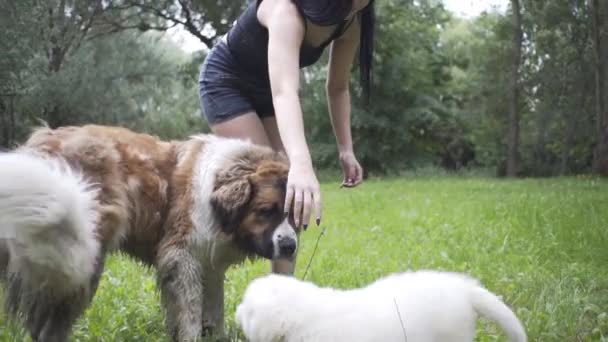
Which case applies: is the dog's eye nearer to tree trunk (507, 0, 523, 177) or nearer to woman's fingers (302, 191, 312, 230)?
woman's fingers (302, 191, 312, 230)

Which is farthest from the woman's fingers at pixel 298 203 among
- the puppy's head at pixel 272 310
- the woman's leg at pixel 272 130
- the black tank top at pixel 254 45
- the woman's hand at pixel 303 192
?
the woman's leg at pixel 272 130

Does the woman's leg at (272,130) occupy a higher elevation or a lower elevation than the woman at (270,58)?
lower

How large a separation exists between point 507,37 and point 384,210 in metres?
18.5

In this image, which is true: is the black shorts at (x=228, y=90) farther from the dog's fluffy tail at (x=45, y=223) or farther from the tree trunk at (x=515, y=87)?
the tree trunk at (x=515, y=87)

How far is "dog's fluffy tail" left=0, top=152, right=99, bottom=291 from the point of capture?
2482mm

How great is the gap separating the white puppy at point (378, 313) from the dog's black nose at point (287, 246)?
90 centimetres

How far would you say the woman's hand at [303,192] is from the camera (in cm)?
254

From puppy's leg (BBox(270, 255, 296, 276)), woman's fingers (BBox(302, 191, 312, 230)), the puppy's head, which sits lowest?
puppy's leg (BBox(270, 255, 296, 276))

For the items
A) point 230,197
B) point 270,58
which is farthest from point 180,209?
point 270,58

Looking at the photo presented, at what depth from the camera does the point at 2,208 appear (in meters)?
2.47

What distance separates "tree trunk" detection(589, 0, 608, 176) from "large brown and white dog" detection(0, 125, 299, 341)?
57.4 ft

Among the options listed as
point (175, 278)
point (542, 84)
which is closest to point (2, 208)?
point (175, 278)

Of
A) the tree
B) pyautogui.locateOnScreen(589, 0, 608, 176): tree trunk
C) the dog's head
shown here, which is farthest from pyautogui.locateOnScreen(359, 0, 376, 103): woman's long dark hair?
the tree

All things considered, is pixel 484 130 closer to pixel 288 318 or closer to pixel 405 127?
pixel 405 127
